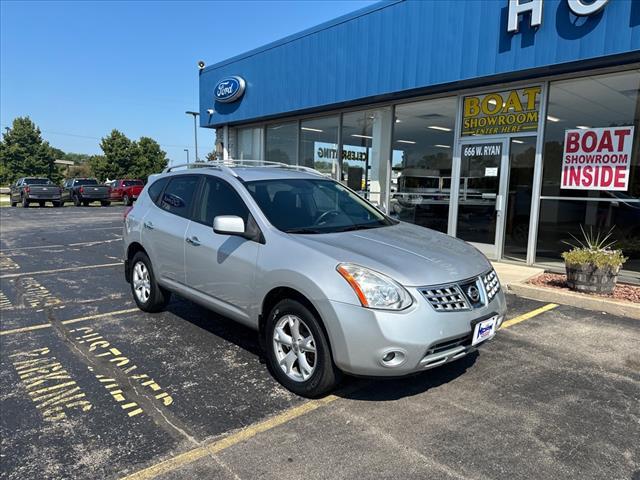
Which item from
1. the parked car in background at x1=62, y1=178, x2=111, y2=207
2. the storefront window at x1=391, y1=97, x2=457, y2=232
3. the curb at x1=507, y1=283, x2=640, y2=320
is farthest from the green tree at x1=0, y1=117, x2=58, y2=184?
the curb at x1=507, y1=283, x2=640, y2=320

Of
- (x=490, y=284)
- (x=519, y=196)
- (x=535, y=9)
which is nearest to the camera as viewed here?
(x=490, y=284)

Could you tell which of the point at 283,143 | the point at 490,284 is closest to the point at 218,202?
the point at 490,284

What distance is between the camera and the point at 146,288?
5648 mm

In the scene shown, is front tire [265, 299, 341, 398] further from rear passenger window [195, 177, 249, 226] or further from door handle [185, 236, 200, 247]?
door handle [185, 236, 200, 247]

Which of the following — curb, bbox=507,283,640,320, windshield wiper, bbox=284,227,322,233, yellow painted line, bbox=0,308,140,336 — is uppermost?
windshield wiper, bbox=284,227,322,233

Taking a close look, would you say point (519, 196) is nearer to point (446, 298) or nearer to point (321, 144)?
point (321, 144)

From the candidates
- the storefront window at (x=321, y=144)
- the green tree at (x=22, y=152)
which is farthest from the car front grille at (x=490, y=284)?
the green tree at (x=22, y=152)

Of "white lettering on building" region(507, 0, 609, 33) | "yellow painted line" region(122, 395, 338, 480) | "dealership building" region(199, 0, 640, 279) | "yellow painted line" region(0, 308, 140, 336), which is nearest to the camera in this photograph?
"yellow painted line" region(122, 395, 338, 480)

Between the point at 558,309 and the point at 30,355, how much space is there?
19.8ft

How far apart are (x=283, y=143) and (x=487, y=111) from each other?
6.87 m

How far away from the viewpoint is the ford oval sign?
14.2m

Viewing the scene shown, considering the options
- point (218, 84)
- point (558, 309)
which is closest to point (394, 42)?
point (558, 309)

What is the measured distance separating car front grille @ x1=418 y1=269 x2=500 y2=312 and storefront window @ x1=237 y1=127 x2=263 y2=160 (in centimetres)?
1238

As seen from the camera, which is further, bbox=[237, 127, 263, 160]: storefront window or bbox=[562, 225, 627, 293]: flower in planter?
bbox=[237, 127, 263, 160]: storefront window
